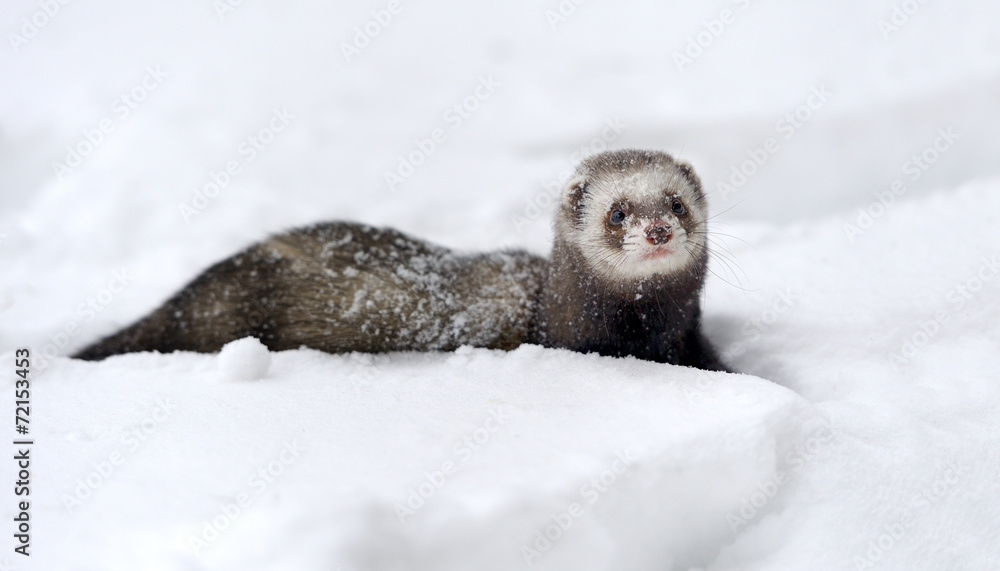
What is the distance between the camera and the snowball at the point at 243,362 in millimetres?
2705

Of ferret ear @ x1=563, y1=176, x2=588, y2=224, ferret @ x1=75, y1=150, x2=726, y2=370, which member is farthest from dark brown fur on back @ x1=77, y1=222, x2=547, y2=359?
ferret ear @ x1=563, y1=176, x2=588, y2=224

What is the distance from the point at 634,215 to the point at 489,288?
1008 mm

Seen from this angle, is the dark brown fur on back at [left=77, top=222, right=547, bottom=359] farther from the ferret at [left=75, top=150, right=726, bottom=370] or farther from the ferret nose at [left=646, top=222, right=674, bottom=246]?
the ferret nose at [left=646, top=222, right=674, bottom=246]

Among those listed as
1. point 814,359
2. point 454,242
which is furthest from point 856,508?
point 454,242

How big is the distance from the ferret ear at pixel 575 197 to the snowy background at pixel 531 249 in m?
Answer: 0.71

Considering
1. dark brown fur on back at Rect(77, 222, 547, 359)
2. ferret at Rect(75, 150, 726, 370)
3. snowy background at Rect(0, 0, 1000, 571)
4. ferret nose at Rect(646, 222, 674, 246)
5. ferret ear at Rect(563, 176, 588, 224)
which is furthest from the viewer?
dark brown fur on back at Rect(77, 222, 547, 359)

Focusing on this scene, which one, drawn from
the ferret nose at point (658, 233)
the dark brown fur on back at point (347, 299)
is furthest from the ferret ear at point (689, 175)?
the dark brown fur on back at point (347, 299)

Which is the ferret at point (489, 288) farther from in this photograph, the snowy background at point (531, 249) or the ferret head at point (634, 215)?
the snowy background at point (531, 249)

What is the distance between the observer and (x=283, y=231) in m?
3.78

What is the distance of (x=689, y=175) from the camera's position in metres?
3.25

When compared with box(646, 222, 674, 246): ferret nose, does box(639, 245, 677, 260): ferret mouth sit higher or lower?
lower

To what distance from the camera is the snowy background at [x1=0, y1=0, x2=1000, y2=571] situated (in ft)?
5.78

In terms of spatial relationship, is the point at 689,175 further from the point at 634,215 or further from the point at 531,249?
the point at 531,249

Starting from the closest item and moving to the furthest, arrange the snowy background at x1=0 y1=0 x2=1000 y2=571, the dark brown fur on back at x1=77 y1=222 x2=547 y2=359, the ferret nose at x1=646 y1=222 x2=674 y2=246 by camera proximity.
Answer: the snowy background at x1=0 y1=0 x2=1000 y2=571 → the ferret nose at x1=646 y1=222 x2=674 y2=246 → the dark brown fur on back at x1=77 y1=222 x2=547 y2=359
